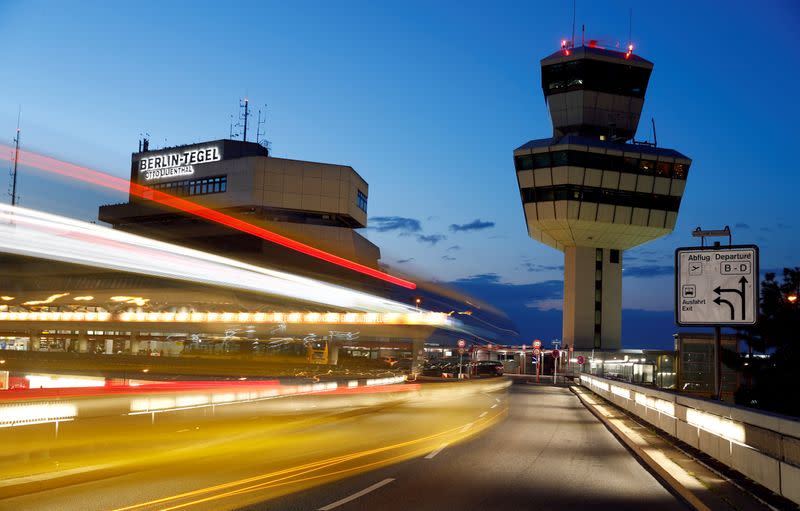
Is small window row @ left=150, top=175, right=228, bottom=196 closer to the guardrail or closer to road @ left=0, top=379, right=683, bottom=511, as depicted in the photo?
road @ left=0, top=379, right=683, bottom=511

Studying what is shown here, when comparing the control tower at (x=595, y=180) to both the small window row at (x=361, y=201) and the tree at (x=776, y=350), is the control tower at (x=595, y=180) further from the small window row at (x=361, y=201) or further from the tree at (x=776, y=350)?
the small window row at (x=361, y=201)

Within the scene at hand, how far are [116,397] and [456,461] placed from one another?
23.6ft

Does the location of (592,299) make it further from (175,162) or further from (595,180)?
(175,162)

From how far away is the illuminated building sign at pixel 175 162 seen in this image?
11719 centimetres

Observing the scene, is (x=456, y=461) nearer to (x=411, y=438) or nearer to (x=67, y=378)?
(x=411, y=438)

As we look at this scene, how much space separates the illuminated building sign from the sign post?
108m

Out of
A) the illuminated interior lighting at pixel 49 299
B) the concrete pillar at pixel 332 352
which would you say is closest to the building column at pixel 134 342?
the illuminated interior lighting at pixel 49 299

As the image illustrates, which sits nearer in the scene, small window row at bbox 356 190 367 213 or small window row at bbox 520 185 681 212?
small window row at bbox 520 185 681 212

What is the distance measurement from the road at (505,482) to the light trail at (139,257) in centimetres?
1369

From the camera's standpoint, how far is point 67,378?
33.8 metres

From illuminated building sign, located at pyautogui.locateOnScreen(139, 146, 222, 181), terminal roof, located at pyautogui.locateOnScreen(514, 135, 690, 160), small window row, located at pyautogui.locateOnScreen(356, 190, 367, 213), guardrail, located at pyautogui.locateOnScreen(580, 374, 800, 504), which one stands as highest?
illuminated building sign, located at pyautogui.locateOnScreen(139, 146, 222, 181)

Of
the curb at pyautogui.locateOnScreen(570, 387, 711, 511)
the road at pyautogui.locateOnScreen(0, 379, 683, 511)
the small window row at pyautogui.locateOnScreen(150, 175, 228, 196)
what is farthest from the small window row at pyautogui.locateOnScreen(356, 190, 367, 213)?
the curb at pyautogui.locateOnScreen(570, 387, 711, 511)

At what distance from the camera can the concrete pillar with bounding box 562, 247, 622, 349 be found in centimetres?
7712

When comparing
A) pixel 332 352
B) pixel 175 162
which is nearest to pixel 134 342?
pixel 332 352
